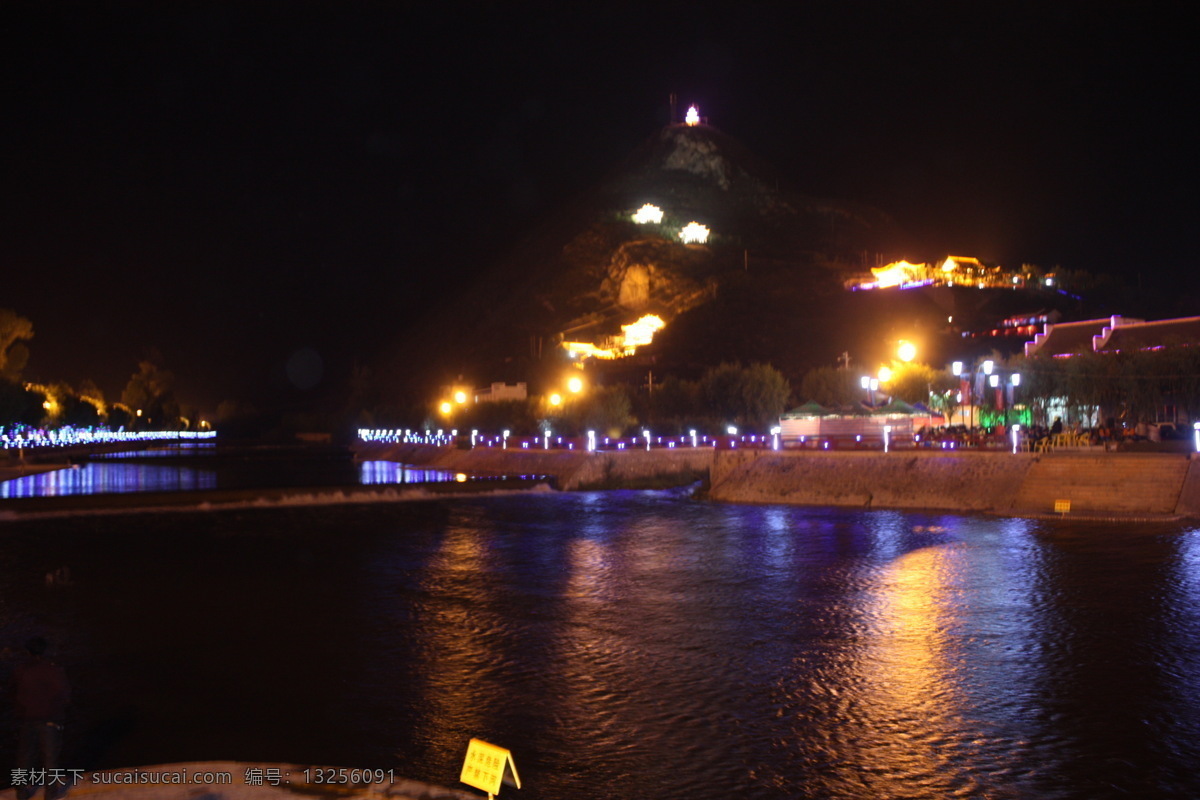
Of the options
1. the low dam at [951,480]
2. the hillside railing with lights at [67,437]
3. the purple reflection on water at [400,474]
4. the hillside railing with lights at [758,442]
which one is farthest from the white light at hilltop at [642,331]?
the low dam at [951,480]

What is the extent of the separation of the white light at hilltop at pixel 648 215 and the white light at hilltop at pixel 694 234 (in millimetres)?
8150

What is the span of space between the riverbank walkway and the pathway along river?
5.25 ft

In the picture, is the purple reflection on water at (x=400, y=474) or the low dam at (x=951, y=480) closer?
the low dam at (x=951, y=480)

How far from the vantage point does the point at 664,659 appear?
1387 centimetres

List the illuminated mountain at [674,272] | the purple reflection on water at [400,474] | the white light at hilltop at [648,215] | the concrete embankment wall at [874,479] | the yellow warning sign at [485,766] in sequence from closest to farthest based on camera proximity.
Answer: the yellow warning sign at [485,766] < the concrete embankment wall at [874,479] < the purple reflection on water at [400,474] < the illuminated mountain at [674,272] < the white light at hilltop at [648,215]

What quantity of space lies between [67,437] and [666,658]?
120161mm

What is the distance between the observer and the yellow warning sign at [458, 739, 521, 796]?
6977 millimetres

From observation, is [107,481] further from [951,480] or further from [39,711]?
[39,711]

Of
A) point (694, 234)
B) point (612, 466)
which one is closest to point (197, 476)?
point (612, 466)

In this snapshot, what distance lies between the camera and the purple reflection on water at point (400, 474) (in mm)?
58438

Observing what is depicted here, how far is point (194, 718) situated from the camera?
36.2ft

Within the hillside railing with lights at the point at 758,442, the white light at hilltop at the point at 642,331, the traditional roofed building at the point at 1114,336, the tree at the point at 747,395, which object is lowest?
the hillside railing with lights at the point at 758,442

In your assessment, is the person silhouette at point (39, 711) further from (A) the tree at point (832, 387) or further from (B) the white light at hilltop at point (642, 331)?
(B) the white light at hilltop at point (642, 331)

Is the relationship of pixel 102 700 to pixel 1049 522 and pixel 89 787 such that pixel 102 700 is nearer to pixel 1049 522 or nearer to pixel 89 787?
pixel 89 787
